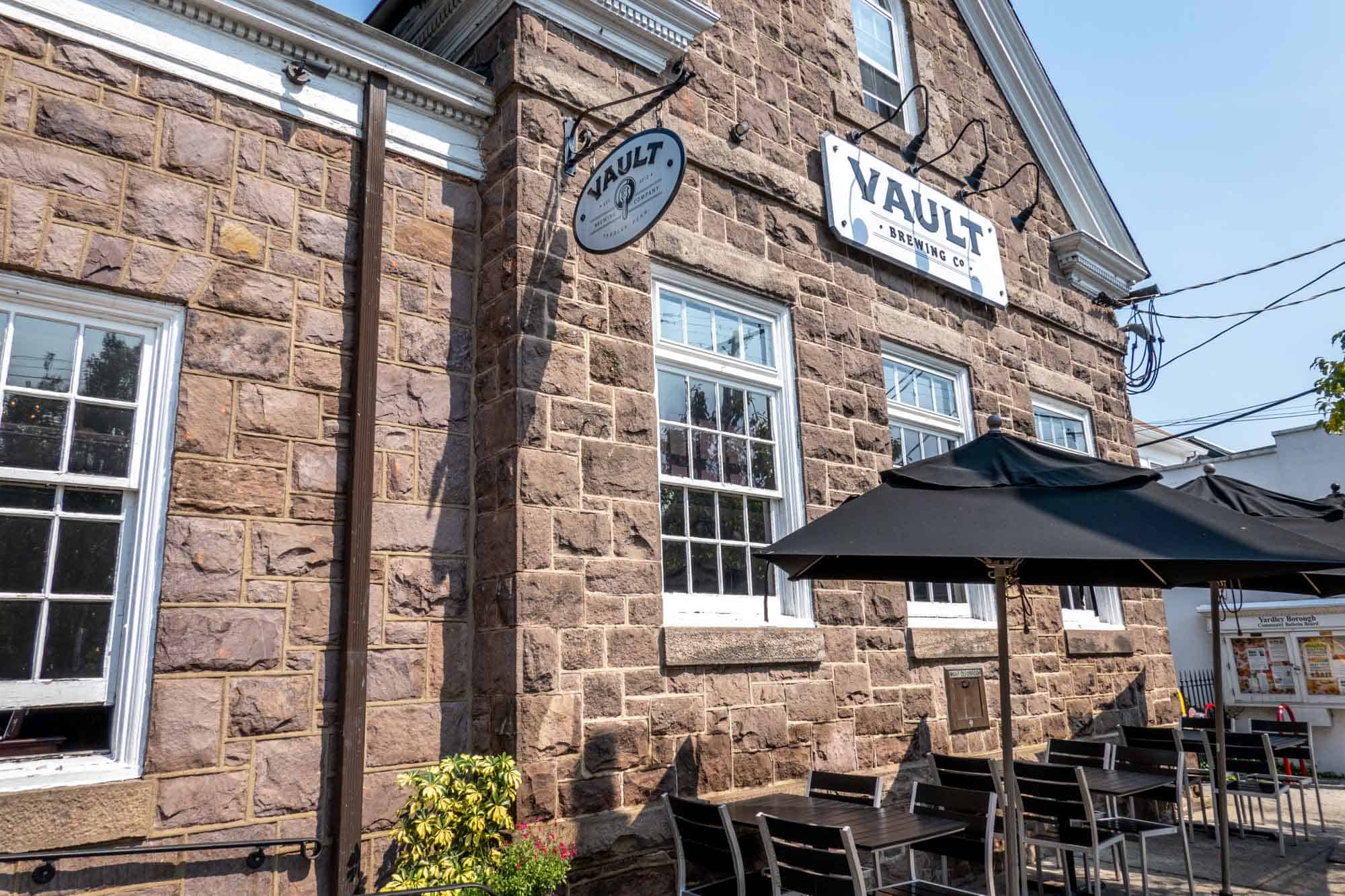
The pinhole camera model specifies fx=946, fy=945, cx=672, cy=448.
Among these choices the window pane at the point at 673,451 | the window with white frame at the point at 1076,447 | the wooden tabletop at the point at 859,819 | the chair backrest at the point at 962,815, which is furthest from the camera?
the window with white frame at the point at 1076,447

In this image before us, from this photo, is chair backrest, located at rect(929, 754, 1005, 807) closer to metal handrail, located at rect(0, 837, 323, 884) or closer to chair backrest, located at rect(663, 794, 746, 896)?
chair backrest, located at rect(663, 794, 746, 896)

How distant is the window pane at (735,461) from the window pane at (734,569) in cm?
47

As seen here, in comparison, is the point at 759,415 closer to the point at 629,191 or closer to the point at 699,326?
the point at 699,326

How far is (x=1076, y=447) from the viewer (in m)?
10.8

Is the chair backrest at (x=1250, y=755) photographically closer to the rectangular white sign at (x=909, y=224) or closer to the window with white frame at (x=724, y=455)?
the window with white frame at (x=724, y=455)

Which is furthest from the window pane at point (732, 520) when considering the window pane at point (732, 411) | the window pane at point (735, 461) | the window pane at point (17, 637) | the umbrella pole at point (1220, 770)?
the window pane at point (17, 637)

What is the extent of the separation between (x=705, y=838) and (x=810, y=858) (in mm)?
672

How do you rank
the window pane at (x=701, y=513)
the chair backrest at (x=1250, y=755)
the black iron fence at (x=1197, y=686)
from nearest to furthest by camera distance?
the window pane at (x=701, y=513) → the chair backrest at (x=1250, y=755) → the black iron fence at (x=1197, y=686)

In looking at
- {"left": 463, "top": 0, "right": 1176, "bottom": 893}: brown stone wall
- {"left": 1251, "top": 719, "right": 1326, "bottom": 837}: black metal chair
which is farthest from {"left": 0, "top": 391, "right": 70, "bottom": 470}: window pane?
{"left": 1251, "top": 719, "right": 1326, "bottom": 837}: black metal chair

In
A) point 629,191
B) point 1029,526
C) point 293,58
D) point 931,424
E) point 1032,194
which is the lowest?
point 1029,526

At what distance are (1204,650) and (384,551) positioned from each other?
18.5 m

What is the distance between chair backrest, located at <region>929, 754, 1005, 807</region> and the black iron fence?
1268 cm

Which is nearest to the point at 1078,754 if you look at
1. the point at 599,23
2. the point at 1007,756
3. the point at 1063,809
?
the point at 1063,809

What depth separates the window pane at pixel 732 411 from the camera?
6707 millimetres
